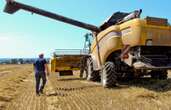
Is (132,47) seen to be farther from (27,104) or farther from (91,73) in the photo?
(91,73)

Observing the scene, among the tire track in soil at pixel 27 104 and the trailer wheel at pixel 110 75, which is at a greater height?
the trailer wheel at pixel 110 75

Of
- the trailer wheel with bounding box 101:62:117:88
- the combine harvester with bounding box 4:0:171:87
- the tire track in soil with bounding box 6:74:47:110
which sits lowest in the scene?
the tire track in soil with bounding box 6:74:47:110

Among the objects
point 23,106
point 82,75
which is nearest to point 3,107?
point 23,106

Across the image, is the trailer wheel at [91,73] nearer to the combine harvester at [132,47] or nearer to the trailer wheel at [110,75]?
the combine harvester at [132,47]

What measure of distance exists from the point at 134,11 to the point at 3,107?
706 cm

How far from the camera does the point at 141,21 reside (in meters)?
14.0

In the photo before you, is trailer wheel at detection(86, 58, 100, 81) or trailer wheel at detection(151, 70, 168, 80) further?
trailer wheel at detection(86, 58, 100, 81)

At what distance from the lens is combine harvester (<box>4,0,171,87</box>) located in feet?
46.0

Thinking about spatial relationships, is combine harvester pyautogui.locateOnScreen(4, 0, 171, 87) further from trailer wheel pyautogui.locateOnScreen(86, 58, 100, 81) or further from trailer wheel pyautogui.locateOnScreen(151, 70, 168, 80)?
trailer wheel pyautogui.locateOnScreen(86, 58, 100, 81)

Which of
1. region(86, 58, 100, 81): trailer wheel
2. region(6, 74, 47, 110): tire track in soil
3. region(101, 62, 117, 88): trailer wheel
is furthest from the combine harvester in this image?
region(6, 74, 47, 110): tire track in soil

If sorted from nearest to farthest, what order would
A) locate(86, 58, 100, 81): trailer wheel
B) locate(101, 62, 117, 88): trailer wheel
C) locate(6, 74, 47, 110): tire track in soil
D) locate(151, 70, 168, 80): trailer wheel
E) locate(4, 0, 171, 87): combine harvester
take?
1. locate(6, 74, 47, 110): tire track in soil
2. locate(4, 0, 171, 87): combine harvester
3. locate(101, 62, 117, 88): trailer wheel
4. locate(151, 70, 168, 80): trailer wheel
5. locate(86, 58, 100, 81): trailer wheel

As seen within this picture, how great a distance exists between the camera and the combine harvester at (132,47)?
552 inches

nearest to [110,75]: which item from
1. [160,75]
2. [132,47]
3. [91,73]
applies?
[132,47]

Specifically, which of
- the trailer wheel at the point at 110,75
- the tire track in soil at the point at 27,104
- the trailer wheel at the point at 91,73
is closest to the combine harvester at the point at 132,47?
the trailer wheel at the point at 110,75
